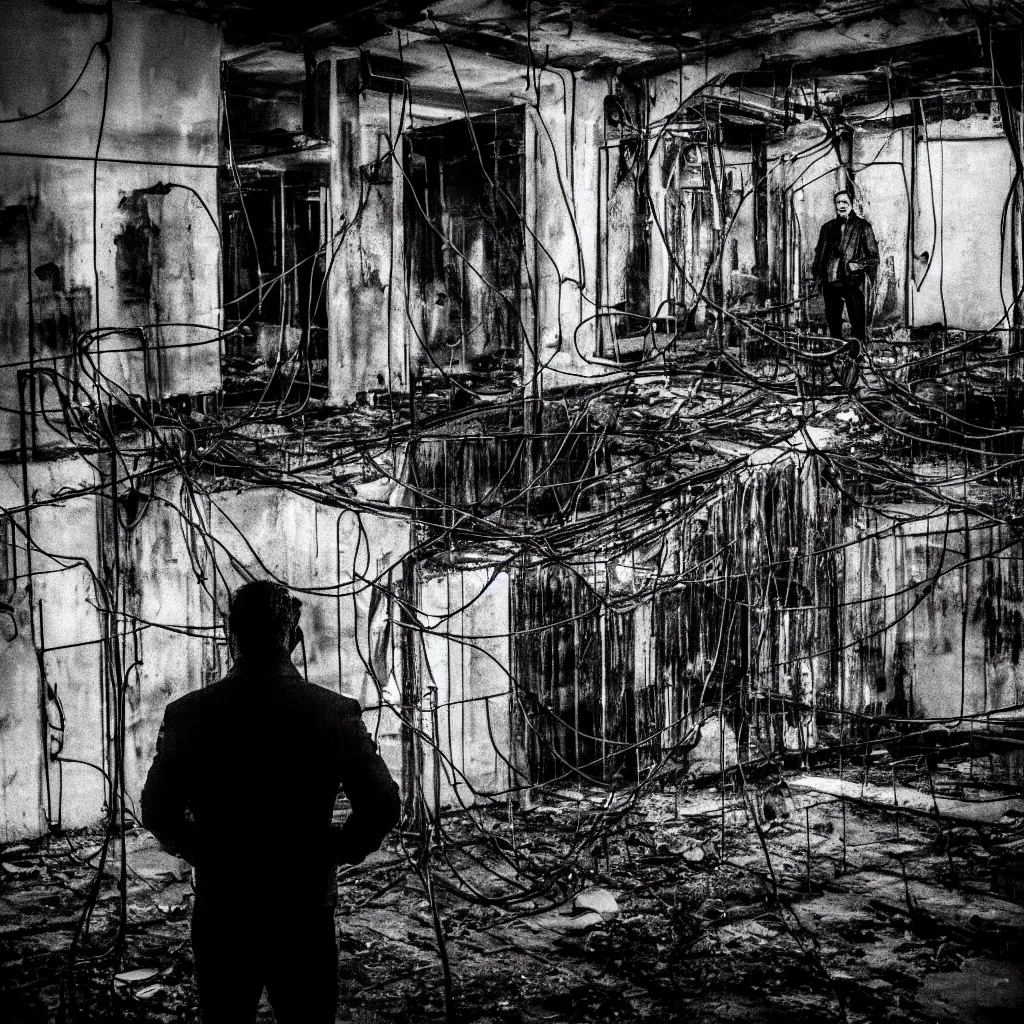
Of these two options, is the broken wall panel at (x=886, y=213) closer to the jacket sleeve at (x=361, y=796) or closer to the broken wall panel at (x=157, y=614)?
the broken wall panel at (x=157, y=614)

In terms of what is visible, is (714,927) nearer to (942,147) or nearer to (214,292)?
(214,292)

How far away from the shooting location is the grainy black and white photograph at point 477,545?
20.0 feet

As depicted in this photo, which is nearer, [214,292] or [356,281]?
[214,292]

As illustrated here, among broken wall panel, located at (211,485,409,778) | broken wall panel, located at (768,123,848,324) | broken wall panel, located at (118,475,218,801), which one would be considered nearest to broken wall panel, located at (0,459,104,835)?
broken wall panel, located at (118,475,218,801)

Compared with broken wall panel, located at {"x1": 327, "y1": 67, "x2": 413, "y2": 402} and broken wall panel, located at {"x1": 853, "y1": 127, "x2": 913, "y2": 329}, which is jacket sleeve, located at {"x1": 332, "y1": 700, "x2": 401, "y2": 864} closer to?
broken wall panel, located at {"x1": 327, "y1": 67, "x2": 413, "y2": 402}

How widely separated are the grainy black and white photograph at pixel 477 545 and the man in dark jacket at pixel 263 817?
14 millimetres

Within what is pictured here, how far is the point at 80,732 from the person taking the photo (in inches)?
358

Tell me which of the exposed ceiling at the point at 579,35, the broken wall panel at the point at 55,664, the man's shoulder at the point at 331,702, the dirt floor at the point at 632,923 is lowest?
the dirt floor at the point at 632,923

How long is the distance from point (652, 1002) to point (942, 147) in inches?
461

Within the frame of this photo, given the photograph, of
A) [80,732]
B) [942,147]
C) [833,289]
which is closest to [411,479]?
[80,732]

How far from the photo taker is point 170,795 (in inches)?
159

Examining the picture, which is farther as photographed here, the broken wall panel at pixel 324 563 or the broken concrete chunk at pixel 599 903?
the broken wall panel at pixel 324 563

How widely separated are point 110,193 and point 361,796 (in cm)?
636

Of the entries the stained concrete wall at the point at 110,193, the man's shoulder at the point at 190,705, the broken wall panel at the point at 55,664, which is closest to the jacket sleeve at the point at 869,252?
the stained concrete wall at the point at 110,193
